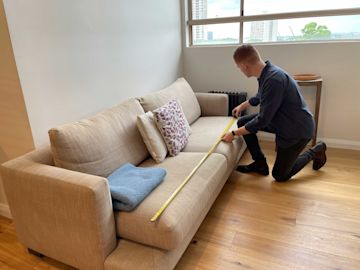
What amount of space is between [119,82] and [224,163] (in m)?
1.24

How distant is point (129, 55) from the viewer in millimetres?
2867

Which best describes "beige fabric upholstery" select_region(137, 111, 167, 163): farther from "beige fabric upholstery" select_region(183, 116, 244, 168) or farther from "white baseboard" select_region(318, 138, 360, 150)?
"white baseboard" select_region(318, 138, 360, 150)

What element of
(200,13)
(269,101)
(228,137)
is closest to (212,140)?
(228,137)

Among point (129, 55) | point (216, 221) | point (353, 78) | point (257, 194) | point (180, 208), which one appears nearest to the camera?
point (180, 208)

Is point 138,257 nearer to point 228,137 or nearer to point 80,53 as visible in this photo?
point 228,137

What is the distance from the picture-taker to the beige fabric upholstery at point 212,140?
98.8 inches

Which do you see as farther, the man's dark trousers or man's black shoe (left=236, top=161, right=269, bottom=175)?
man's black shoe (left=236, top=161, right=269, bottom=175)

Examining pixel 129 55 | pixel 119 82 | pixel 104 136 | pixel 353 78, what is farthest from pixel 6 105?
pixel 353 78

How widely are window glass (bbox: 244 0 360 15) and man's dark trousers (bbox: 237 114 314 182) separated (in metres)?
1.68

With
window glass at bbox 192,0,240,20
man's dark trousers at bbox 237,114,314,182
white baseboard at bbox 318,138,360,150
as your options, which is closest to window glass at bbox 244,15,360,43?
window glass at bbox 192,0,240,20

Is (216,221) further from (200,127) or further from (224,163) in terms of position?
(200,127)

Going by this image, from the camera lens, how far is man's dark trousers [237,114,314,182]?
258 centimetres

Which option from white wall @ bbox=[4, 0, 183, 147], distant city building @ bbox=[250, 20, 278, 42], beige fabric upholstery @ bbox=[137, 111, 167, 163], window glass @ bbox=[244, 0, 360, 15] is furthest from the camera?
distant city building @ bbox=[250, 20, 278, 42]

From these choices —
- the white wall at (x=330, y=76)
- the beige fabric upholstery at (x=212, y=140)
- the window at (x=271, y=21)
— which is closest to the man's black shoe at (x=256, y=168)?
the beige fabric upholstery at (x=212, y=140)
